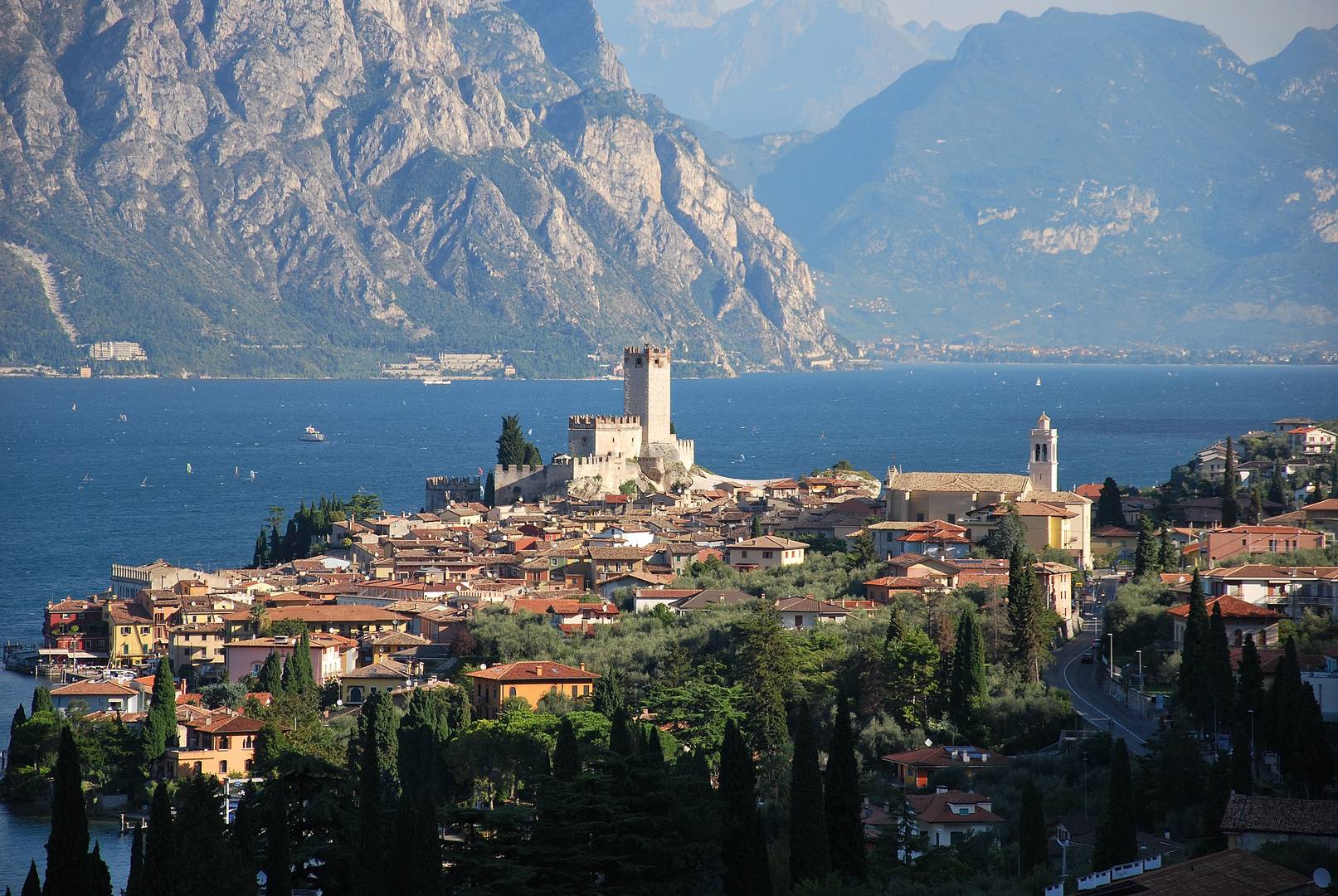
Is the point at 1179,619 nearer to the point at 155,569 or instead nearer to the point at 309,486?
the point at 155,569

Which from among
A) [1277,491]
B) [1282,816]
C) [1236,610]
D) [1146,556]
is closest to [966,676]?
[1236,610]

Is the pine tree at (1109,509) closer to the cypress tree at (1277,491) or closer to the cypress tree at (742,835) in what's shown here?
the cypress tree at (1277,491)

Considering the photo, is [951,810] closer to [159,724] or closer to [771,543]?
[159,724]

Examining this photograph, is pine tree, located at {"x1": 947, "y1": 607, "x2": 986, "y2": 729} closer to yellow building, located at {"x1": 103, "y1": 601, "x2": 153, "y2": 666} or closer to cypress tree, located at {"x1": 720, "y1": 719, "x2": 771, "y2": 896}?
cypress tree, located at {"x1": 720, "y1": 719, "x2": 771, "y2": 896}

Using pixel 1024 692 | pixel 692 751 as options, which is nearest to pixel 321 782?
pixel 692 751

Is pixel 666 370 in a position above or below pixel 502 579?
above

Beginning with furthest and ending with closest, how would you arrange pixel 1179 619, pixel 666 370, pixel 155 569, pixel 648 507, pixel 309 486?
pixel 309 486
pixel 666 370
pixel 648 507
pixel 155 569
pixel 1179 619

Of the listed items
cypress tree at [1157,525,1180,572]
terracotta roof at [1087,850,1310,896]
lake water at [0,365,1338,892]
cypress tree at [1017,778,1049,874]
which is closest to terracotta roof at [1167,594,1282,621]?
cypress tree at [1157,525,1180,572]
